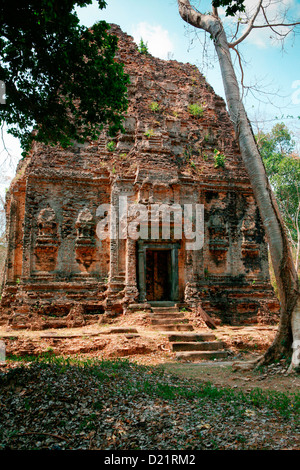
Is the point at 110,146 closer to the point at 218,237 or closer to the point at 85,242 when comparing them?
the point at 85,242

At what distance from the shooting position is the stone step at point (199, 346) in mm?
9898

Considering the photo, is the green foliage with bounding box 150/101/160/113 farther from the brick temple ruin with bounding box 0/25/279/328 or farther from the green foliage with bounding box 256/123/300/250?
the green foliage with bounding box 256/123/300/250

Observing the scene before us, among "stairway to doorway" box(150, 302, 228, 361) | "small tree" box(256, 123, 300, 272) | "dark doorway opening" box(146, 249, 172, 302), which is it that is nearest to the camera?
"stairway to doorway" box(150, 302, 228, 361)

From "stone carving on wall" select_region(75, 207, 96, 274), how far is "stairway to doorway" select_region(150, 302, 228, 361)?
10.4 ft

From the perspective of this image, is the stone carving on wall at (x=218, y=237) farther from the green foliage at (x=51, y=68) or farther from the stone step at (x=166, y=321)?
the green foliage at (x=51, y=68)

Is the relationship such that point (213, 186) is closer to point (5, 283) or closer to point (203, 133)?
A: point (203, 133)

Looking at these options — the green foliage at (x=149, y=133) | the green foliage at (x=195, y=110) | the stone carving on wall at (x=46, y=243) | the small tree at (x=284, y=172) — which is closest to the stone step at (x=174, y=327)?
the stone carving on wall at (x=46, y=243)

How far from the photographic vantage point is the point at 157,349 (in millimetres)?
9812

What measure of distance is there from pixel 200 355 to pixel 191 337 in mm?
1008

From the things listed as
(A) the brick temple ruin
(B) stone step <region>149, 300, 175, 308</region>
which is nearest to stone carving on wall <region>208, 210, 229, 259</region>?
(A) the brick temple ruin

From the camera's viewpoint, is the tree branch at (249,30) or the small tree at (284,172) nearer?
the tree branch at (249,30)

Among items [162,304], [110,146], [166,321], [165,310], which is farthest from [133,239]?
[110,146]

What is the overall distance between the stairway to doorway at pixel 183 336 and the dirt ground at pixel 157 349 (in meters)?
0.26

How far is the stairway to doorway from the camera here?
9.62 m
